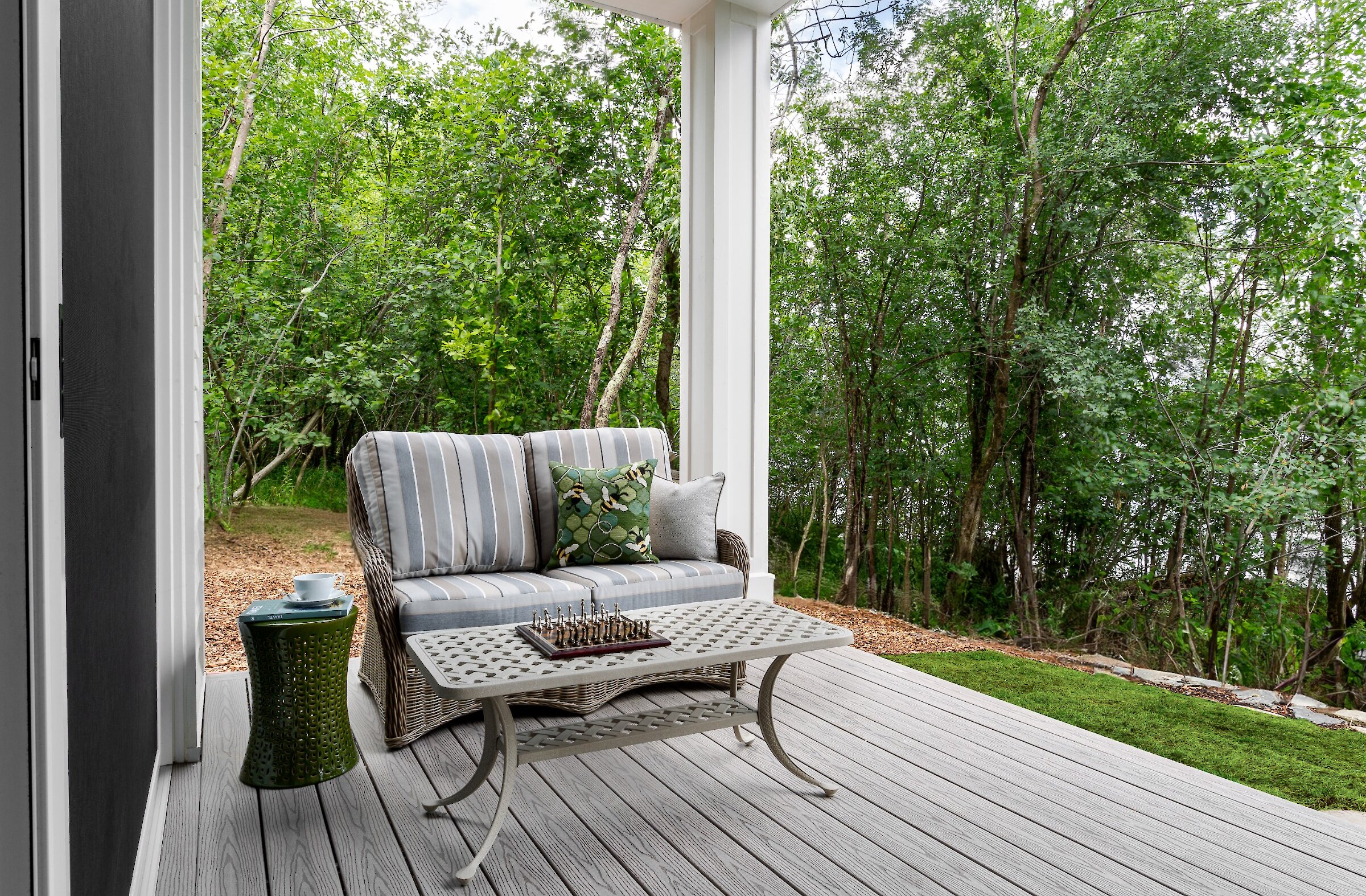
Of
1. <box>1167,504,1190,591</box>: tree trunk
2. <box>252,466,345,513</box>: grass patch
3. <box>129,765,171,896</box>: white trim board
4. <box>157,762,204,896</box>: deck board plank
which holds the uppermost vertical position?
<box>252,466,345,513</box>: grass patch

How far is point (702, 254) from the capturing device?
4043mm

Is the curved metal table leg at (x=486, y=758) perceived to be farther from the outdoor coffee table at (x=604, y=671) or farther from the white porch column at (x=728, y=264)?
the white porch column at (x=728, y=264)

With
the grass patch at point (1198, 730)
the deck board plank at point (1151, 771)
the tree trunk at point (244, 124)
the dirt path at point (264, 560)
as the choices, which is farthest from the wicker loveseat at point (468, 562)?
the tree trunk at point (244, 124)

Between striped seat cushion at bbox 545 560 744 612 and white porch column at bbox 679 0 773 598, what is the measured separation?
841 mm

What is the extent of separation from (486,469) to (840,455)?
305cm

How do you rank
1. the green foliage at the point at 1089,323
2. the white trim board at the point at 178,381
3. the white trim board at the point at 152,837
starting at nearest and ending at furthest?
the white trim board at the point at 152,837
the white trim board at the point at 178,381
the green foliage at the point at 1089,323

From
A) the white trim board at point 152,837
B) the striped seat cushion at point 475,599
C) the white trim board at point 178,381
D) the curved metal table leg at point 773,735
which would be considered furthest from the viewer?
the striped seat cushion at point 475,599

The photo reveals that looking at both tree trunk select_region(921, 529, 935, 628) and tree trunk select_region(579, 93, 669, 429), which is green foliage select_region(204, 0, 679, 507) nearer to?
tree trunk select_region(579, 93, 669, 429)

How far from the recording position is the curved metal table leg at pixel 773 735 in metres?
2.31

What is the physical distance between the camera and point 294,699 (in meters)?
2.27

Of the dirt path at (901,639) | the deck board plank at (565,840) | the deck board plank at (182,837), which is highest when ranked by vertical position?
the deck board plank at (182,837)

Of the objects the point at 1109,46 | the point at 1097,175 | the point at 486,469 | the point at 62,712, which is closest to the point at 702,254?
the point at 486,469

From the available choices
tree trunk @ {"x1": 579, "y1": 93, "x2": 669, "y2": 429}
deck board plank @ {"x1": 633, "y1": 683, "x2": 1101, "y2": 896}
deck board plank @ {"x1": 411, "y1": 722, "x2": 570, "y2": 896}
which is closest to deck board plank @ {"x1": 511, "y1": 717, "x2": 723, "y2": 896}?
deck board plank @ {"x1": 411, "y1": 722, "x2": 570, "y2": 896}

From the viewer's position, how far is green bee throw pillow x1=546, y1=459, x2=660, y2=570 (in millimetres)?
3135
